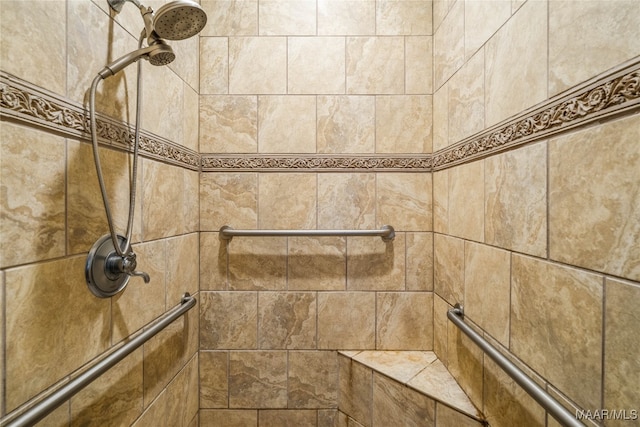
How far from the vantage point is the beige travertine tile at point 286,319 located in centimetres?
113

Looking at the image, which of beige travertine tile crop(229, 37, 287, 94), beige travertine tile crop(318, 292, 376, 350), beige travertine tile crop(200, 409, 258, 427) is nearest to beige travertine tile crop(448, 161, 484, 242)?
beige travertine tile crop(318, 292, 376, 350)

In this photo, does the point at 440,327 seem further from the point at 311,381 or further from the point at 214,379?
the point at 214,379

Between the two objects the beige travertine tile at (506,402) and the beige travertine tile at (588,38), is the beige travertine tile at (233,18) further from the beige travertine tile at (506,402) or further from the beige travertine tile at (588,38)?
the beige travertine tile at (506,402)

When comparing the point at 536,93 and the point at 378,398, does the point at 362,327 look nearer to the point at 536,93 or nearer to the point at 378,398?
the point at 378,398

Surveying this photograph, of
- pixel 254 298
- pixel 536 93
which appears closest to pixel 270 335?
pixel 254 298

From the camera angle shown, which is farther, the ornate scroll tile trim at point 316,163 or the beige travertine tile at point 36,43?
the ornate scroll tile trim at point 316,163

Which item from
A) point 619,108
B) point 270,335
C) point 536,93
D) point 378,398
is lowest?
point 378,398

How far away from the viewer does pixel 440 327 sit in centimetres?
107

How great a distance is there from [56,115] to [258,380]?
3.84 feet

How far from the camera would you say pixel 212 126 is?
3.75ft

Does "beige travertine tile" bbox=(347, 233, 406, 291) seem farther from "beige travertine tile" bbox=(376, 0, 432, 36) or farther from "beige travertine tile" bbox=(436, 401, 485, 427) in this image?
"beige travertine tile" bbox=(376, 0, 432, 36)

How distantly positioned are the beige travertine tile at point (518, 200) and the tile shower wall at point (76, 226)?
106 cm

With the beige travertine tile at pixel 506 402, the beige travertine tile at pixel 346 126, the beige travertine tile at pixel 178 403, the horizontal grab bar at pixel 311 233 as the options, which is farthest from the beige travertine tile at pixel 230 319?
the beige travertine tile at pixel 506 402

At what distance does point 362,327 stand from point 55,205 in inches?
43.4
